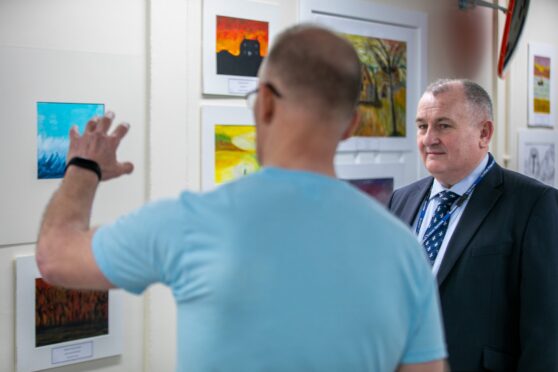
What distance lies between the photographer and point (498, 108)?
3398 millimetres

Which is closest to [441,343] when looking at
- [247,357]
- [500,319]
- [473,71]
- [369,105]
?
[247,357]

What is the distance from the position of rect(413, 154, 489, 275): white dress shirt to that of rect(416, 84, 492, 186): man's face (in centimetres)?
2

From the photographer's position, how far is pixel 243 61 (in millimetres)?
2295

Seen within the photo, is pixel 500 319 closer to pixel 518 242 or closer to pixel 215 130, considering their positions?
pixel 518 242

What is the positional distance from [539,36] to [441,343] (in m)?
3.28

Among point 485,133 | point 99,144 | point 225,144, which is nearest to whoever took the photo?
point 99,144

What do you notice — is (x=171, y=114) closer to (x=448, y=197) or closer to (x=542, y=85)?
(x=448, y=197)

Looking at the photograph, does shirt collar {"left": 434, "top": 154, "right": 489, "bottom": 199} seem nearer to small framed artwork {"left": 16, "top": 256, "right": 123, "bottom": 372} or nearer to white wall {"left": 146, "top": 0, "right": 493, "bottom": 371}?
white wall {"left": 146, "top": 0, "right": 493, "bottom": 371}

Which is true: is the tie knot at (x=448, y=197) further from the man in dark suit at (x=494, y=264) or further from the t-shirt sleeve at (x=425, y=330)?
the t-shirt sleeve at (x=425, y=330)

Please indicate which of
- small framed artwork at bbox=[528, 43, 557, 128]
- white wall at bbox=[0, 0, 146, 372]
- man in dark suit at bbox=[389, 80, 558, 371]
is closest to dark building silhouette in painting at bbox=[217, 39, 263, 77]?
white wall at bbox=[0, 0, 146, 372]

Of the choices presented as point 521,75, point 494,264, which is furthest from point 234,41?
point 521,75

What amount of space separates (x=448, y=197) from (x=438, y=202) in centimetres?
4

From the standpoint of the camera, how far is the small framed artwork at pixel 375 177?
2.67 m

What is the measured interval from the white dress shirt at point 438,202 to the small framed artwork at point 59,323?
1055mm
